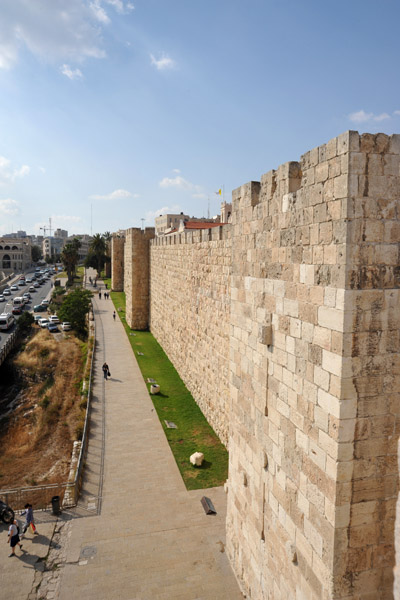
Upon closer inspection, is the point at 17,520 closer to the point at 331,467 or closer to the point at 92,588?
the point at 92,588

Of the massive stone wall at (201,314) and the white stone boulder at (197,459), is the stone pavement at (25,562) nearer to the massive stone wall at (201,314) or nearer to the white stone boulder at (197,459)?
the white stone boulder at (197,459)

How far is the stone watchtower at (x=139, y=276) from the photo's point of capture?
23281mm

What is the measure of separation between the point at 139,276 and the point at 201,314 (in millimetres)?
12059

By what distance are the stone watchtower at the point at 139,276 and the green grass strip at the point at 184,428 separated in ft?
18.0

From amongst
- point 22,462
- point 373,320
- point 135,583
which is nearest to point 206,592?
point 135,583

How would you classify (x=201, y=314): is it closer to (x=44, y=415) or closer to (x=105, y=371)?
(x=105, y=371)

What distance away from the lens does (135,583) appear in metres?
6.10

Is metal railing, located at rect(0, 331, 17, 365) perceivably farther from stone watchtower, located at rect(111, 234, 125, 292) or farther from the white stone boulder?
the white stone boulder

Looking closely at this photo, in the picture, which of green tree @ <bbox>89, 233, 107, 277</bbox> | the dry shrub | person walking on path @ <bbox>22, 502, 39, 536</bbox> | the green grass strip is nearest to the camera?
person walking on path @ <bbox>22, 502, 39, 536</bbox>

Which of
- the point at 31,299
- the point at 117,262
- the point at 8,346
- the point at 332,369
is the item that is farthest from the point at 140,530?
Answer: the point at 31,299

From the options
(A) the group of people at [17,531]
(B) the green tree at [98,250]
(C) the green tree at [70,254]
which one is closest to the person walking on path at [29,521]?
(A) the group of people at [17,531]

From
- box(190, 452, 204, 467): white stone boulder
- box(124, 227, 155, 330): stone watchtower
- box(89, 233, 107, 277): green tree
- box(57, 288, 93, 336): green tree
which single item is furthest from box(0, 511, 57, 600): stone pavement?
box(89, 233, 107, 277): green tree

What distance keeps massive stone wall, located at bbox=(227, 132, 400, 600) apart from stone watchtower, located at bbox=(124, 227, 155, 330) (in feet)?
62.3

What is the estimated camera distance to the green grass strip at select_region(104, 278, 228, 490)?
9039 millimetres
